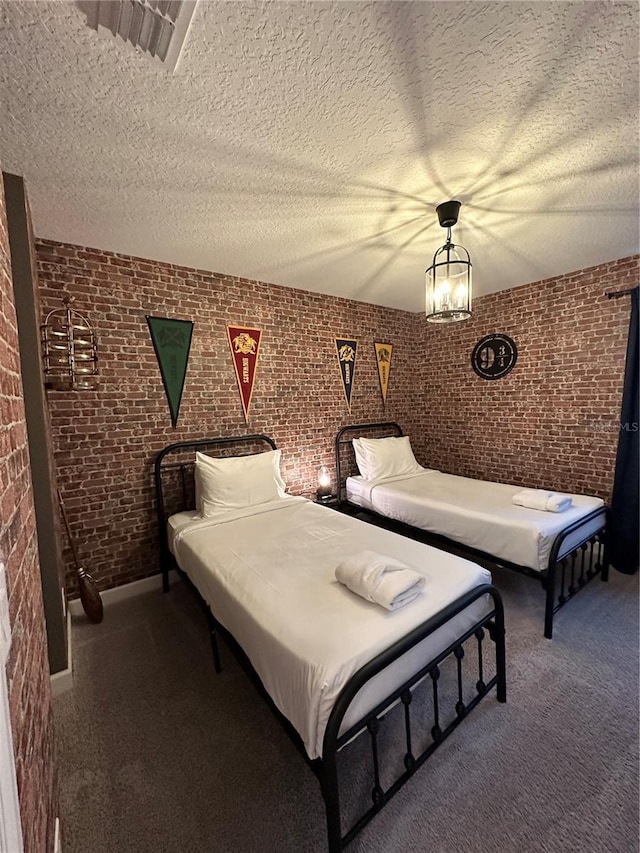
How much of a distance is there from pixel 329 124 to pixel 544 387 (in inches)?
124

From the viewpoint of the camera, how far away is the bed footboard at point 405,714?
1.03 meters

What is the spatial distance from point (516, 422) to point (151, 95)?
388cm

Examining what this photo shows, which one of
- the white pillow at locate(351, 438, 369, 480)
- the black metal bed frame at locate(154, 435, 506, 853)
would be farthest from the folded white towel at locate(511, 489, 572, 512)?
the white pillow at locate(351, 438, 369, 480)

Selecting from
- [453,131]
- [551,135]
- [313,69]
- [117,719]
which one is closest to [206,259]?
[313,69]

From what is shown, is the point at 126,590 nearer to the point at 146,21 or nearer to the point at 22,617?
the point at 22,617

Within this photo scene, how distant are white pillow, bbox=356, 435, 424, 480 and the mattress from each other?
111 mm

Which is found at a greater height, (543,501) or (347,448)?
(347,448)

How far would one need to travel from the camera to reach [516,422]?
142 inches

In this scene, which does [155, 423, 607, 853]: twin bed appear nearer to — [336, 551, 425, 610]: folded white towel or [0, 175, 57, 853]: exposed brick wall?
[336, 551, 425, 610]: folded white towel

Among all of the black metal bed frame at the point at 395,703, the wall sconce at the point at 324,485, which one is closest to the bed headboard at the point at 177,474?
the black metal bed frame at the point at 395,703

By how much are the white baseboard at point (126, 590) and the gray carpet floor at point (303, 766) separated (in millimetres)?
448

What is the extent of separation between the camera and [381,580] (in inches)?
→ 56.1

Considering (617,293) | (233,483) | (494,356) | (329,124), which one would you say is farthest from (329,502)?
(617,293)

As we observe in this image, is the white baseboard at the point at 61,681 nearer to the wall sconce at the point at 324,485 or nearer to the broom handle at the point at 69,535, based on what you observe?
the broom handle at the point at 69,535
